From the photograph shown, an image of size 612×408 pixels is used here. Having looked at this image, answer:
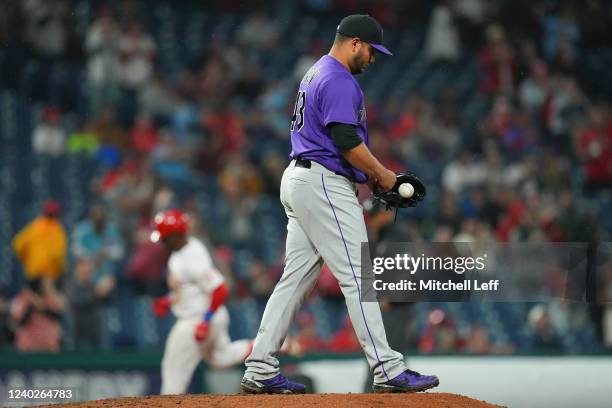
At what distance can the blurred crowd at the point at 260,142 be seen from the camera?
37.2ft

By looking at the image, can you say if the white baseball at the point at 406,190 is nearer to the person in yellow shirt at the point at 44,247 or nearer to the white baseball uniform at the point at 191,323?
the white baseball uniform at the point at 191,323

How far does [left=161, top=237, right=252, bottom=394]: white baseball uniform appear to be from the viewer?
8.70 metres

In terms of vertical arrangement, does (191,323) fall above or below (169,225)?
below

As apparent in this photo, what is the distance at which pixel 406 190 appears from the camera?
5.56 metres

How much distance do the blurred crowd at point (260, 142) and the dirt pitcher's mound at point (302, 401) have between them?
16.7 ft

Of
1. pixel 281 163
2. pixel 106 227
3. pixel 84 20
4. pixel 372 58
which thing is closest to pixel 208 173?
pixel 281 163

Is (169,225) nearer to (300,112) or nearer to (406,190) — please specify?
(300,112)

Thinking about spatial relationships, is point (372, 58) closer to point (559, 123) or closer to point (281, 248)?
point (281, 248)

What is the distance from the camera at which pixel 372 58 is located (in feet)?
18.6

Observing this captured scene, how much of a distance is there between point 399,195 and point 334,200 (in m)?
0.34

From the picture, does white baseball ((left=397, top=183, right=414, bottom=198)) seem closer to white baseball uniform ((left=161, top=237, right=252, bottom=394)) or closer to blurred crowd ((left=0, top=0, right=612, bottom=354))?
white baseball uniform ((left=161, top=237, right=252, bottom=394))

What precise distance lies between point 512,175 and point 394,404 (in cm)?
853

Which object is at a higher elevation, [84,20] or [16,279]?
[84,20]

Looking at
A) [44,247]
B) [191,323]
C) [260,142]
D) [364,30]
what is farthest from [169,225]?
[260,142]
